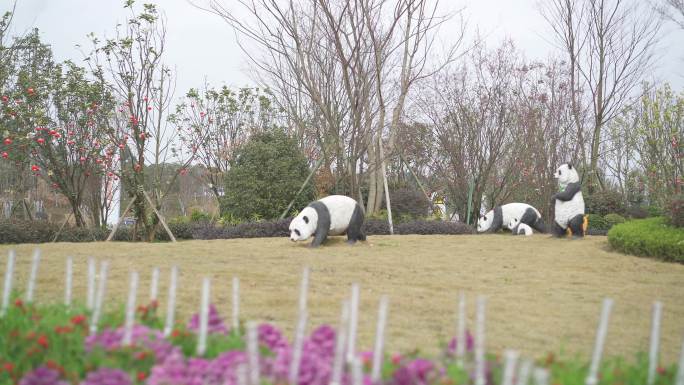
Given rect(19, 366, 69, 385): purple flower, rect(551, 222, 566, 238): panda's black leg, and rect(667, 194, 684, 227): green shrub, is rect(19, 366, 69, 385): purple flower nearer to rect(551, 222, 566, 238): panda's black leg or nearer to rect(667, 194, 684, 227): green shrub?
rect(667, 194, 684, 227): green shrub

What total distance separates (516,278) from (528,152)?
11.9 meters

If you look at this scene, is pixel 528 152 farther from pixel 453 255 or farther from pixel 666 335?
pixel 666 335

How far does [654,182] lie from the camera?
1852cm

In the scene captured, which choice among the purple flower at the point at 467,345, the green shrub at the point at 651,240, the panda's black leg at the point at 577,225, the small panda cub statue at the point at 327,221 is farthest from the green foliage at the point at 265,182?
the purple flower at the point at 467,345

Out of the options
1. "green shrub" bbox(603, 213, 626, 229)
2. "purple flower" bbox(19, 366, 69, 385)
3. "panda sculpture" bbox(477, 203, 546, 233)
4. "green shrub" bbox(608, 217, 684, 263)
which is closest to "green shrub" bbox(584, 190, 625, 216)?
"green shrub" bbox(603, 213, 626, 229)

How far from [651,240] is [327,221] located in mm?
4817

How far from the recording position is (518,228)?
44.4 feet

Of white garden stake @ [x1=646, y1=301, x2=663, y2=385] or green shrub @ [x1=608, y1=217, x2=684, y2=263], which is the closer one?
white garden stake @ [x1=646, y1=301, x2=663, y2=385]

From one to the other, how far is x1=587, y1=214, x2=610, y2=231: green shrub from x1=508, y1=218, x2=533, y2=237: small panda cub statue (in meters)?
3.33

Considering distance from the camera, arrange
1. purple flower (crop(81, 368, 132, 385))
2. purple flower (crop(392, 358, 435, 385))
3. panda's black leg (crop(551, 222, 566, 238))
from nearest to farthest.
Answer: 1. purple flower (crop(392, 358, 435, 385))
2. purple flower (crop(81, 368, 132, 385))
3. panda's black leg (crop(551, 222, 566, 238))

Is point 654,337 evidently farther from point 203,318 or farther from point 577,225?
Answer: point 577,225

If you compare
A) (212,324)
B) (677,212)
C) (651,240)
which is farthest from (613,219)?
(212,324)

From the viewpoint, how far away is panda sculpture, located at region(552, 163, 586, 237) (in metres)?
11.2

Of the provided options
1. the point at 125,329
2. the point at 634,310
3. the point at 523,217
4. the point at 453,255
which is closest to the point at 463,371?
the point at 125,329
